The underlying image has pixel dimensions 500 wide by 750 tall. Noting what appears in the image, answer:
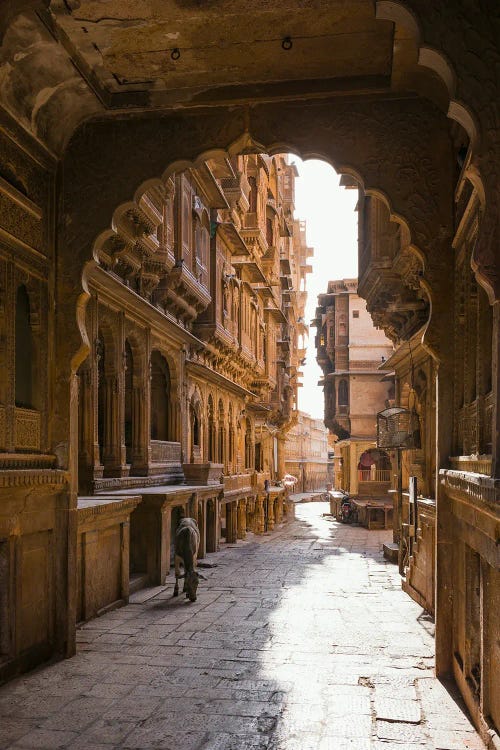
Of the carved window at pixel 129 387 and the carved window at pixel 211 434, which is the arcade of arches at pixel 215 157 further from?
the carved window at pixel 211 434

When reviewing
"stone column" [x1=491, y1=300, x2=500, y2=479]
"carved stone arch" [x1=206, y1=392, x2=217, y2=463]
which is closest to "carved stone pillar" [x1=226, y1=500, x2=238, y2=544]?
"carved stone arch" [x1=206, y1=392, x2=217, y2=463]

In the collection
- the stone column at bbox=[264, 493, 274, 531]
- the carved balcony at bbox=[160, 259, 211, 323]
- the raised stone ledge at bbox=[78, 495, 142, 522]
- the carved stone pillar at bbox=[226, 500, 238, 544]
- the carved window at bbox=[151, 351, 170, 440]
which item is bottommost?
the stone column at bbox=[264, 493, 274, 531]

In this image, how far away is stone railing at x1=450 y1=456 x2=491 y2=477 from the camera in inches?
216

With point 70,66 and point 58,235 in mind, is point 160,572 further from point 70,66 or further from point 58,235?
point 70,66

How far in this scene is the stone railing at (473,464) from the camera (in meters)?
5.50

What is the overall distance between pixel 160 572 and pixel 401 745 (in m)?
8.07

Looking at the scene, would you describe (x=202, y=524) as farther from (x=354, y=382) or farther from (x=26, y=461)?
(x=354, y=382)

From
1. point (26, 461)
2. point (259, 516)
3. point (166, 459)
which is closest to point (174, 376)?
point (166, 459)

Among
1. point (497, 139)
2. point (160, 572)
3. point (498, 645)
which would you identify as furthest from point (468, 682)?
point (160, 572)

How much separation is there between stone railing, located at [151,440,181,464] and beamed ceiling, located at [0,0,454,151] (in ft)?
29.9

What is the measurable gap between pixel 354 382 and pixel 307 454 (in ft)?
137

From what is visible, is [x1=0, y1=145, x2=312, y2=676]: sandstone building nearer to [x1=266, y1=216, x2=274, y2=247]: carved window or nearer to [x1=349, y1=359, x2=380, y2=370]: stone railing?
[x1=266, y1=216, x2=274, y2=247]: carved window

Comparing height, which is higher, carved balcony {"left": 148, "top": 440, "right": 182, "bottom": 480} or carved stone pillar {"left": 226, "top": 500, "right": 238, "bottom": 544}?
carved balcony {"left": 148, "top": 440, "right": 182, "bottom": 480}

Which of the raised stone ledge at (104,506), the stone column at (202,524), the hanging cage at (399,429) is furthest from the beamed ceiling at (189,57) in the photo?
the stone column at (202,524)
